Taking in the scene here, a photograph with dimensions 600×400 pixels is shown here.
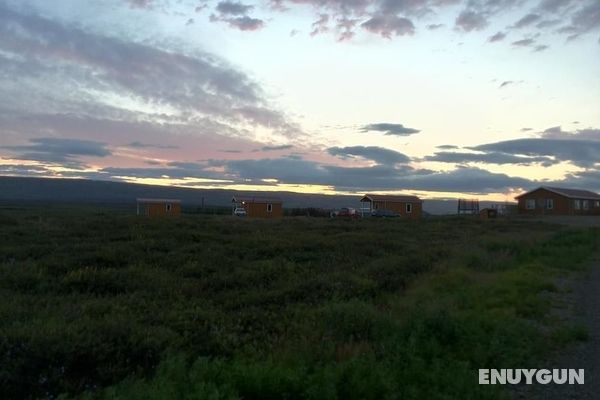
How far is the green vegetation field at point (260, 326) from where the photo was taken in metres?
5.52

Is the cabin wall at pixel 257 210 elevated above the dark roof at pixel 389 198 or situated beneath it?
situated beneath

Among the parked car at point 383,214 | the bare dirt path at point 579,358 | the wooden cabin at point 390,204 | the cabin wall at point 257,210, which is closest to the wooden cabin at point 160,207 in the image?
the cabin wall at point 257,210

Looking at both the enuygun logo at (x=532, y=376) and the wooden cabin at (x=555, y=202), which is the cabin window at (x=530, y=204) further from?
the enuygun logo at (x=532, y=376)

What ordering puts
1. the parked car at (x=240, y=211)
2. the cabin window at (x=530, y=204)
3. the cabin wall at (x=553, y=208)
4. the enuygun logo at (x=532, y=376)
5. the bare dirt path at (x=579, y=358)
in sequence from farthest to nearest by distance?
1. the cabin window at (x=530, y=204)
2. the cabin wall at (x=553, y=208)
3. the parked car at (x=240, y=211)
4. the enuygun logo at (x=532, y=376)
5. the bare dirt path at (x=579, y=358)

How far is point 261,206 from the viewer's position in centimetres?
6450

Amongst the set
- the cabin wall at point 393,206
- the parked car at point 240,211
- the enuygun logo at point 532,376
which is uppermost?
the cabin wall at point 393,206

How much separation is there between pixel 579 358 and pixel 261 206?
58.0 m

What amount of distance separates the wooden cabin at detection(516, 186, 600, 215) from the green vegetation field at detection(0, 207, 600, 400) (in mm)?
57594

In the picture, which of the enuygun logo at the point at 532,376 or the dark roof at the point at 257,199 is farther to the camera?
the dark roof at the point at 257,199

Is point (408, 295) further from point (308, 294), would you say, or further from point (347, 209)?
A: point (347, 209)

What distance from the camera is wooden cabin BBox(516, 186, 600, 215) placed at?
6969 centimetres

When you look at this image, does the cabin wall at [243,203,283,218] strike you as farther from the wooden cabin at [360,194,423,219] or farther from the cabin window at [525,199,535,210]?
the cabin window at [525,199,535,210]

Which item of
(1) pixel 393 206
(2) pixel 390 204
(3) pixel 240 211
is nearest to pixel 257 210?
(3) pixel 240 211

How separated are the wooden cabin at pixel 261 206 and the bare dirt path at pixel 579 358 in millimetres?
53287
